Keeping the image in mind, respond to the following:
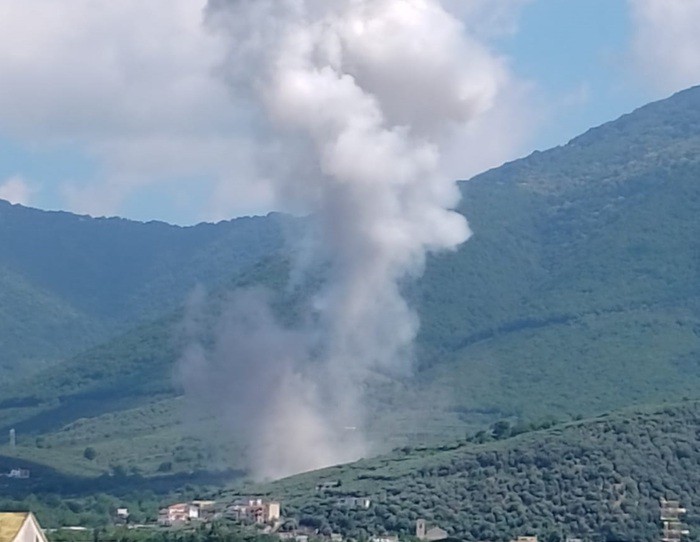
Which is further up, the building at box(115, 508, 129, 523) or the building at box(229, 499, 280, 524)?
the building at box(115, 508, 129, 523)

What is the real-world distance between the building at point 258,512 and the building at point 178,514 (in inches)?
71.8

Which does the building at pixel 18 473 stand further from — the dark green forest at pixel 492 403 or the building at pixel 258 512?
the building at pixel 258 512

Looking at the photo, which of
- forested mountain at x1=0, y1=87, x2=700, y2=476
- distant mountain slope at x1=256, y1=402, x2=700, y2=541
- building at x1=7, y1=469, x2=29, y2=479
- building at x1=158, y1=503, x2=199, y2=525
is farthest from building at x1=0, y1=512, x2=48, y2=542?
forested mountain at x1=0, y1=87, x2=700, y2=476

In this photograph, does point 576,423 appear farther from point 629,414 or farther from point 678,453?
point 678,453

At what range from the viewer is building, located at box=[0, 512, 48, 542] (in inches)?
1853

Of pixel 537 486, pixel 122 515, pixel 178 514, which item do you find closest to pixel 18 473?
pixel 122 515

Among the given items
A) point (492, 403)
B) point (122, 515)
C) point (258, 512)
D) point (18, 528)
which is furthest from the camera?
point (492, 403)

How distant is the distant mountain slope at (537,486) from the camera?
99125 millimetres

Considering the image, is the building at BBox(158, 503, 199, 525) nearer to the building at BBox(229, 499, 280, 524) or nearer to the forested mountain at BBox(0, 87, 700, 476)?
the building at BBox(229, 499, 280, 524)

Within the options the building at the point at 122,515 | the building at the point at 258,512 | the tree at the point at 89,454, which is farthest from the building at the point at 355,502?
the tree at the point at 89,454

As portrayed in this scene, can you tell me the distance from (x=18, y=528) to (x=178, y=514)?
59.8m

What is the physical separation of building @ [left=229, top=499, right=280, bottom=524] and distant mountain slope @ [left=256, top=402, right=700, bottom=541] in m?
1.11

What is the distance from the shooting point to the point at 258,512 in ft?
Answer: 346

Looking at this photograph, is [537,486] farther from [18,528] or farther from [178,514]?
[18,528]
